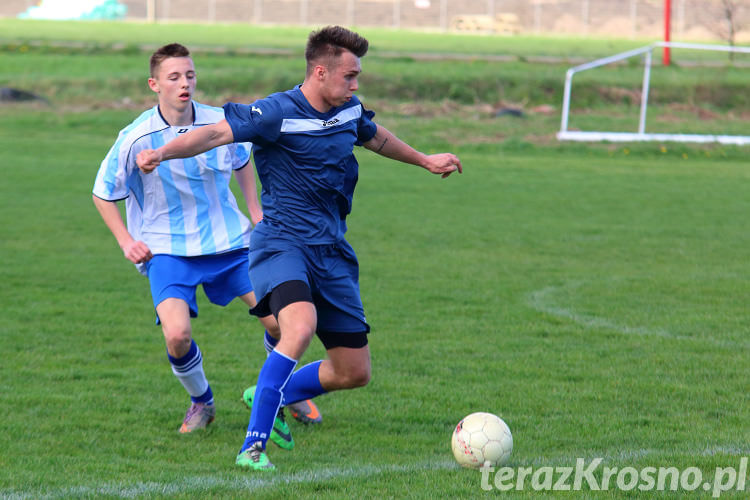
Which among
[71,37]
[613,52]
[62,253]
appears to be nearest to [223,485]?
[62,253]

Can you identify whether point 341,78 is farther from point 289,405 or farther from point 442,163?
point 289,405

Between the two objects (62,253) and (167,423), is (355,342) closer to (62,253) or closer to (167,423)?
(167,423)

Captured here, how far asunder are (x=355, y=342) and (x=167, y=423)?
1215mm

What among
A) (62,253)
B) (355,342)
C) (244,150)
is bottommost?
(62,253)

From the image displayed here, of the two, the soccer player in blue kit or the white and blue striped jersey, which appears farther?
the white and blue striped jersey

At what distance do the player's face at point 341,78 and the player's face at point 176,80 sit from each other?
37.4 inches

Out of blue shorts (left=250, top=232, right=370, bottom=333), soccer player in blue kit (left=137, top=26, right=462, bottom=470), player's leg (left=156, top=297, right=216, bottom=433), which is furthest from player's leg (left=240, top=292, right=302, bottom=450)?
blue shorts (left=250, top=232, right=370, bottom=333)

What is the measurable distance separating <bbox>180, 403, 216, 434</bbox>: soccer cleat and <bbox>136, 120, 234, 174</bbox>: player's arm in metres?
1.48

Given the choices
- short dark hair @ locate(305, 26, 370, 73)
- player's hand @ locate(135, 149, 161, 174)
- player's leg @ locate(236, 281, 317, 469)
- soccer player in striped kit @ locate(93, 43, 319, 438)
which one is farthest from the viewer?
soccer player in striped kit @ locate(93, 43, 319, 438)

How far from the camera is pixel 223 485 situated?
4.15m

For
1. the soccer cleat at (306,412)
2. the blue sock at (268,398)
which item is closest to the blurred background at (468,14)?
the soccer cleat at (306,412)

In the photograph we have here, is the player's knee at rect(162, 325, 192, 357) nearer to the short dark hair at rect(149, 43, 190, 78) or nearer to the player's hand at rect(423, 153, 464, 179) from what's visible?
the short dark hair at rect(149, 43, 190, 78)

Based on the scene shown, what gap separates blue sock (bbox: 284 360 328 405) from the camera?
507cm

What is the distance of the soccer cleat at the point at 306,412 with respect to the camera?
5359mm
